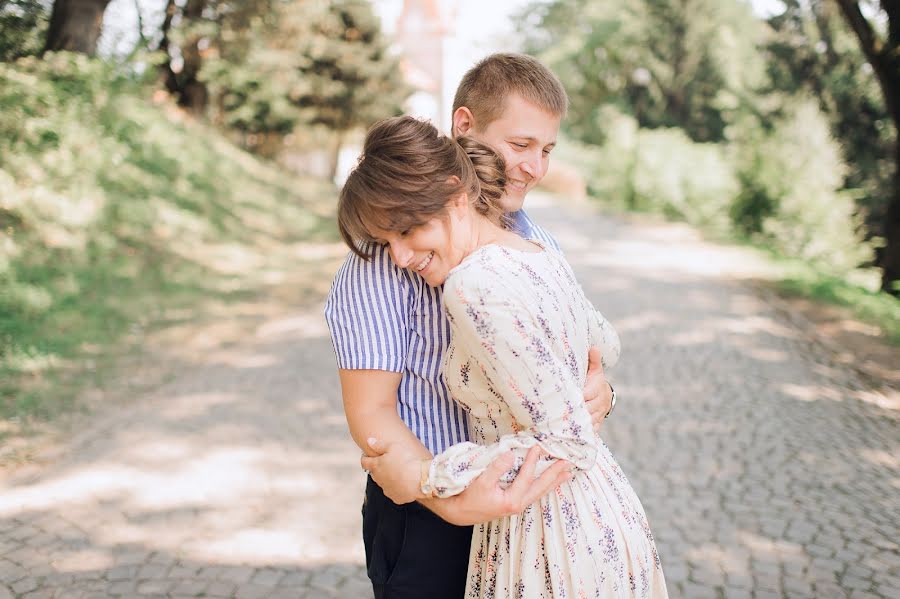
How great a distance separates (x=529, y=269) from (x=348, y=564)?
2830mm

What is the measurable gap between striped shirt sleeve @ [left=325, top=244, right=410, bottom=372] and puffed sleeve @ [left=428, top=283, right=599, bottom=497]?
0.55 feet

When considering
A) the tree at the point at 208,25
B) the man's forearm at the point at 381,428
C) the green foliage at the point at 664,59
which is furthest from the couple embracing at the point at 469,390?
the green foliage at the point at 664,59

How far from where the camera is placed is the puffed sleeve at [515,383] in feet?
5.08

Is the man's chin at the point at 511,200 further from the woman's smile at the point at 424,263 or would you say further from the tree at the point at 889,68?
the tree at the point at 889,68

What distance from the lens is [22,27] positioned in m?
10.6

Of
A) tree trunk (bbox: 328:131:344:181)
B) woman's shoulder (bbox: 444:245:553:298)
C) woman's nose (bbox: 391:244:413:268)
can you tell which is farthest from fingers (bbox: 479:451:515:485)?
tree trunk (bbox: 328:131:344:181)

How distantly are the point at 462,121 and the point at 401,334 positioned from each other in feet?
2.27

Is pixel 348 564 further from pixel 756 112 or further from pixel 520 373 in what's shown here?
pixel 756 112

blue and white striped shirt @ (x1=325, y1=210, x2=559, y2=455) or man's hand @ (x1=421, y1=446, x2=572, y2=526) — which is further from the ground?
blue and white striped shirt @ (x1=325, y1=210, x2=559, y2=455)

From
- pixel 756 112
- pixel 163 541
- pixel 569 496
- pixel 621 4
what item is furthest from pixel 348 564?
pixel 621 4

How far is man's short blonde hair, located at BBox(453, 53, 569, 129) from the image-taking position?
2.02 m

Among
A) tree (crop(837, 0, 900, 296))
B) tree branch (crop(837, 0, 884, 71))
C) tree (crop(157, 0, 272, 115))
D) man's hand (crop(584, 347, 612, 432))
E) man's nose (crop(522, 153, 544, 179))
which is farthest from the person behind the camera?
tree (crop(157, 0, 272, 115))

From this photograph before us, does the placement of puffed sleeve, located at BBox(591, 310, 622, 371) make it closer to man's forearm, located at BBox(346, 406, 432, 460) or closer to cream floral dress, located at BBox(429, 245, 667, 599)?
cream floral dress, located at BBox(429, 245, 667, 599)

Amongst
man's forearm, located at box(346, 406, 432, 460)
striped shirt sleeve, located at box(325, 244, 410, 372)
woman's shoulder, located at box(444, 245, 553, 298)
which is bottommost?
man's forearm, located at box(346, 406, 432, 460)
